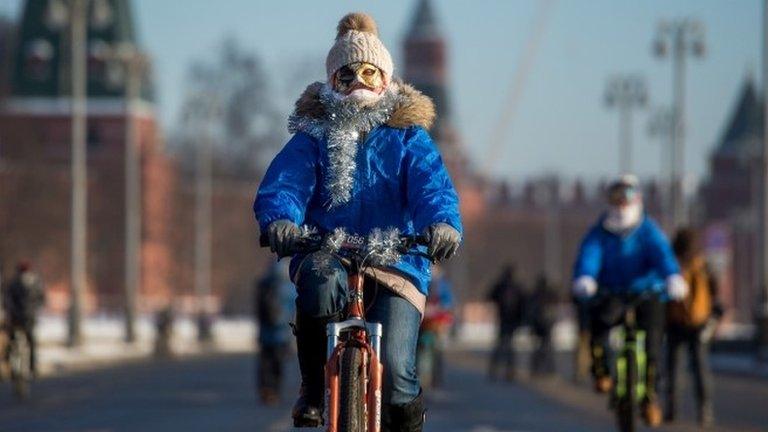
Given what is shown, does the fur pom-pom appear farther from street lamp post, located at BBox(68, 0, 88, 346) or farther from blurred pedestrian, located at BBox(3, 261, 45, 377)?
street lamp post, located at BBox(68, 0, 88, 346)

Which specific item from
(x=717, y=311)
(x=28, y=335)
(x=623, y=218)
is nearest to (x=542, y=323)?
(x=28, y=335)

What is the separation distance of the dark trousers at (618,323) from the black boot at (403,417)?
675 cm

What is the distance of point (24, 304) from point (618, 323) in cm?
1103

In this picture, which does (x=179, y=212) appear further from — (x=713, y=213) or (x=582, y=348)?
(x=582, y=348)

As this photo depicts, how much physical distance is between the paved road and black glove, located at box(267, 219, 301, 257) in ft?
30.1

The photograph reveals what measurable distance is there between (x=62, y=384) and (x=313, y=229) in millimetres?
21305

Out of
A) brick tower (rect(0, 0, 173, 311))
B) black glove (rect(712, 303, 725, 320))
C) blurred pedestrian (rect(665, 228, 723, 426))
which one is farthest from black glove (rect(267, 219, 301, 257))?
brick tower (rect(0, 0, 173, 311))

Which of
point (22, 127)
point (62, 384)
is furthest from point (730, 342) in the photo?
point (22, 127)

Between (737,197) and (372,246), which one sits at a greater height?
(737,197)

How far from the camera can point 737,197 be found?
160 meters

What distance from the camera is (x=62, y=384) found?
29.9 m

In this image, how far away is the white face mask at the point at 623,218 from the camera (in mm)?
15984

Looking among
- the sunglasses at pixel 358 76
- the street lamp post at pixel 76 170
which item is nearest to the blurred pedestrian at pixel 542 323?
the street lamp post at pixel 76 170

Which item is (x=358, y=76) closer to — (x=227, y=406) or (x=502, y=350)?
(x=227, y=406)
